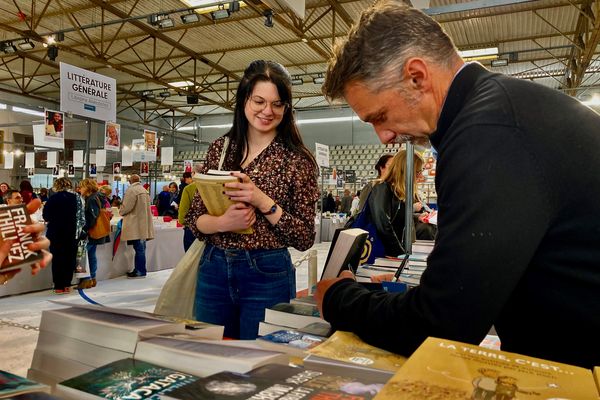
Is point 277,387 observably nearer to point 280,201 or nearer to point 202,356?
point 202,356

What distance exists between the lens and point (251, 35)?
1198cm

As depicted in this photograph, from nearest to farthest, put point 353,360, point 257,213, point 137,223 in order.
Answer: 1. point 353,360
2. point 257,213
3. point 137,223

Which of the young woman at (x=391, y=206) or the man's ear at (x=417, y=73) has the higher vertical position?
the man's ear at (x=417, y=73)

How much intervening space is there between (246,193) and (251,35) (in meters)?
11.4

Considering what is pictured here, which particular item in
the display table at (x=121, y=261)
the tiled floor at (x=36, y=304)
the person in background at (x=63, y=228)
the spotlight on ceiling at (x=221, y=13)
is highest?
the spotlight on ceiling at (x=221, y=13)

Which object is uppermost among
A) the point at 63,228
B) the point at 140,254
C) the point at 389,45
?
the point at 389,45

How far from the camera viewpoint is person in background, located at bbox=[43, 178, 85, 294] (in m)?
5.57

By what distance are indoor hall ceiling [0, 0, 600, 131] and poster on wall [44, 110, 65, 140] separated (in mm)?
3641

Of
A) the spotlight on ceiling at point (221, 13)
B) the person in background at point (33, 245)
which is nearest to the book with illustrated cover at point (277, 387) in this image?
the person in background at point (33, 245)

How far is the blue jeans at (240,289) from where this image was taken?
142 cm

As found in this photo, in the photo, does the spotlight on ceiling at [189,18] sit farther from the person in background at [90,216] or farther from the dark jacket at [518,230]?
the dark jacket at [518,230]

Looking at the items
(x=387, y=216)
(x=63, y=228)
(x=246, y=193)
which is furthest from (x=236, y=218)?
(x=63, y=228)

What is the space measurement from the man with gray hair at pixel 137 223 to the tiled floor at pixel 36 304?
0.86 ft

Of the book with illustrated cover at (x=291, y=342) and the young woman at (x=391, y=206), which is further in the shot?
the young woman at (x=391, y=206)
